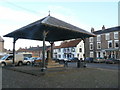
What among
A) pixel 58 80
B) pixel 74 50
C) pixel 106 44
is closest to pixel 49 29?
pixel 58 80

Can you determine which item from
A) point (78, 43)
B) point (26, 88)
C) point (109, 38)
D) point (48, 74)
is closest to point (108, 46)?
Answer: point (109, 38)

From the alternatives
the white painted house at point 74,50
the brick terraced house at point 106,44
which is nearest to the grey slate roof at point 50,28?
the brick terraced house at point 106,44

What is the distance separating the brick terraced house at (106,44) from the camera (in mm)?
41013

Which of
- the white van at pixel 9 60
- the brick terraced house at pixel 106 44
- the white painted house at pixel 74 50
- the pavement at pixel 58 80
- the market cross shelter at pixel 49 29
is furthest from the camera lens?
the white painted house at pixel 74 50

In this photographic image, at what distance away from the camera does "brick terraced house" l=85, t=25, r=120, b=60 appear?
41013 millimetres

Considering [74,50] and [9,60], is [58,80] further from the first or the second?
[74,50]

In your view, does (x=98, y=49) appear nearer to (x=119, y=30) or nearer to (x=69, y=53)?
(x=119, y=30)

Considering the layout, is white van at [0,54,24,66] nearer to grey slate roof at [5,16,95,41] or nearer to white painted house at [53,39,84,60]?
grey slate roof at [5,16,95,41]

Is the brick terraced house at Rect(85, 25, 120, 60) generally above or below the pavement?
above

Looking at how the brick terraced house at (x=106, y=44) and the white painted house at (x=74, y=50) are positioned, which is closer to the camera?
the brick terraced house at (x=106, y=44)

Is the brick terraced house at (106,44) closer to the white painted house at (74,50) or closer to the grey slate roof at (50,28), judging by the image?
the white painted house at (74,50)

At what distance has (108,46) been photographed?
1736 inches

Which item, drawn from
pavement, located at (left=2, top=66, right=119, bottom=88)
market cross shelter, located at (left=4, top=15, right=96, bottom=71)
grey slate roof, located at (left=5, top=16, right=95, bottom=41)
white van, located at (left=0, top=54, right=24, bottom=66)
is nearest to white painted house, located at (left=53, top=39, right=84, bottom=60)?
white van, located at (left=0, top=54, right=24, bottom=66)

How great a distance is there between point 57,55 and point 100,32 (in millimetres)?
25663
